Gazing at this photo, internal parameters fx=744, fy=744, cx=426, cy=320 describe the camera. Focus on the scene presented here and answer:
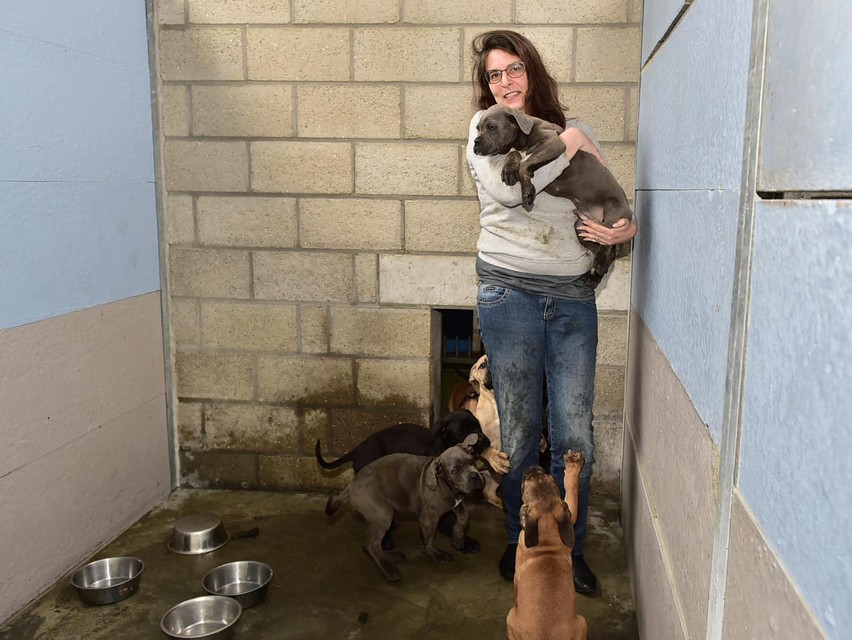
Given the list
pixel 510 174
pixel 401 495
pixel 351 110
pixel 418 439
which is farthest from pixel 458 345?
pixel 510 174

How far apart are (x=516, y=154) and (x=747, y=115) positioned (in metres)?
1.42

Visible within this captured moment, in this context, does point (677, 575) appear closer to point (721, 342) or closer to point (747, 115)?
point (721, 342)

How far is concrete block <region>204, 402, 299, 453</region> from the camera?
4.52 metres

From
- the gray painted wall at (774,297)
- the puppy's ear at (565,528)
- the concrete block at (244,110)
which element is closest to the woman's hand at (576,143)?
the gray painted wall at (774,297)

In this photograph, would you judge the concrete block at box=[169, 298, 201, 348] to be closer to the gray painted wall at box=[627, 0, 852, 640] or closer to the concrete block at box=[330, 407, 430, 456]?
the concrete block at box=[330, 407, 430, 456]

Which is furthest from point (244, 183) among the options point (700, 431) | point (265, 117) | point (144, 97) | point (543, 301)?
point (700, 431)

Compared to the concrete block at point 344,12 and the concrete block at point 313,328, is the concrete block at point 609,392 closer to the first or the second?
the concrete block at point 313,328

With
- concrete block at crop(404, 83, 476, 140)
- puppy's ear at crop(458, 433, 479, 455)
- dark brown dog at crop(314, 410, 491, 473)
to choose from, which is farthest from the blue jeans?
concrete block at crop(404, 83, 476, 140)

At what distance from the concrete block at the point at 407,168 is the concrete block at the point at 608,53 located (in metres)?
0.84

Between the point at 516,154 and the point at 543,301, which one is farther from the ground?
the point at 516,154

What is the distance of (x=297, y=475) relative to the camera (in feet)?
15.0

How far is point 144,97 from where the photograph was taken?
416 centimetres

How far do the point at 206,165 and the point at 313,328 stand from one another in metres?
1.13

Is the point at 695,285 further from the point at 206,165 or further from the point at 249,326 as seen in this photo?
the point at 206,165
